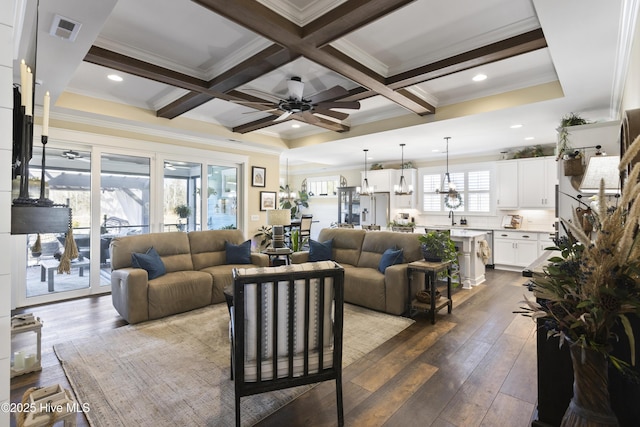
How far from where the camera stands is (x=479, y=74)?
373 cm

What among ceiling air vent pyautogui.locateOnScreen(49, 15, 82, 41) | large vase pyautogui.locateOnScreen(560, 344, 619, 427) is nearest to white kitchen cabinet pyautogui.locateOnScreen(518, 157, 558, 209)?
large vase pyautogui.locateOnScreen(560, 344, 619, 427)

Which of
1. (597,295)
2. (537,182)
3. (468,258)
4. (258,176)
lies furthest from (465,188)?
(597,295)

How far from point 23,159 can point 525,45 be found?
3666 mm

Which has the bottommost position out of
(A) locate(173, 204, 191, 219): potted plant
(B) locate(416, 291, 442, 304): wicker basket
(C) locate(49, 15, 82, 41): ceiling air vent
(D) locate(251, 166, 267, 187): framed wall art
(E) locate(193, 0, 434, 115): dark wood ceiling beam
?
(B) locate(416, 291, 442, 304): wicker basket

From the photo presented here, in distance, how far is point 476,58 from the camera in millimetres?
3051

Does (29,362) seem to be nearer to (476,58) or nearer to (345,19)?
(345,19)

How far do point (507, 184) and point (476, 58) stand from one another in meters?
4.90

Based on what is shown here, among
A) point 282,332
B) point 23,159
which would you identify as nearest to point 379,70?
point 282,332

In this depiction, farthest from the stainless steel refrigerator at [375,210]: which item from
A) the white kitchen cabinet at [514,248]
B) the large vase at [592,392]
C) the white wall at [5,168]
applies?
the white wall at [5,168]

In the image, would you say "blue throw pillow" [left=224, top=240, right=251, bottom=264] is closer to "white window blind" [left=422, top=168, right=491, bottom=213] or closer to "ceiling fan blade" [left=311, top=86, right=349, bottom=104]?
"ceiling fan blade" [left=311, top=86, right=349, bottom=104]

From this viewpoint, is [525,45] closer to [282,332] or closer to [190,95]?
[282,332]

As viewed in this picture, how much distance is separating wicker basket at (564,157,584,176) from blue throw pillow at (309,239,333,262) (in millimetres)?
3267

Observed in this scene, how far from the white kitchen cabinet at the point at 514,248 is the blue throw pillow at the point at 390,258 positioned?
3865 millimetres

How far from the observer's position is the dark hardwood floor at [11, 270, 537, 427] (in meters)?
2.04
